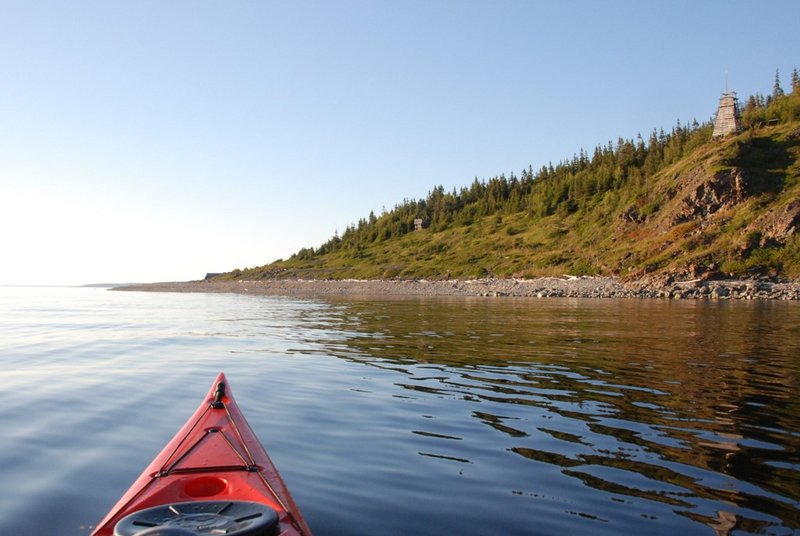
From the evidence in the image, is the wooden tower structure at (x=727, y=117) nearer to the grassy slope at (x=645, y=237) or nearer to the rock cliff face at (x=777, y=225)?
the grassy slope at (x=645, y=237)

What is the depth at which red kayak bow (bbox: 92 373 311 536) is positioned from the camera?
16.4ft

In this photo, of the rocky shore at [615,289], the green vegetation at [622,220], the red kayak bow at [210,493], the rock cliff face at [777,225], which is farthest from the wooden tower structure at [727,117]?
the red kayak bow at [210,493]

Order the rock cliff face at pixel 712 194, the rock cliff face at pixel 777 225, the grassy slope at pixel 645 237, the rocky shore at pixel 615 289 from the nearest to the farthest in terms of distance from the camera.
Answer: the rocky shore at pixel 615 289 < the rock cliff face at pixel 777 225 < the grassy slope at pixel 645 237 < the rock cliff face at pixel 712 194

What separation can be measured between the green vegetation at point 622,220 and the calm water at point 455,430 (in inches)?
2519

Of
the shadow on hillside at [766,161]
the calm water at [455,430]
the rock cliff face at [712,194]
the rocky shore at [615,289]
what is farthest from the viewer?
the rock cliff face at [712,194]

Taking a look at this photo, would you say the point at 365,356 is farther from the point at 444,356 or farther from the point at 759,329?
the point at 759,329

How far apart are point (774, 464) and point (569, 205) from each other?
147 metres

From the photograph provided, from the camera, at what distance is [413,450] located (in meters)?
9.20

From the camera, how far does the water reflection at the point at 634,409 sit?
7.17 m

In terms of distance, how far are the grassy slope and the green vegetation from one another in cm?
27

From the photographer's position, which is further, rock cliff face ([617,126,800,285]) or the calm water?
rock cliff face ([617,126,800,285])

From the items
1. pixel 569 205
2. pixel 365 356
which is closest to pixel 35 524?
pixel 365 356

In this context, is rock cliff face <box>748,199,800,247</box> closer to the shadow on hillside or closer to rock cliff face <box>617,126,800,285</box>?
rock cliff face <box>617,126,800,285</box>

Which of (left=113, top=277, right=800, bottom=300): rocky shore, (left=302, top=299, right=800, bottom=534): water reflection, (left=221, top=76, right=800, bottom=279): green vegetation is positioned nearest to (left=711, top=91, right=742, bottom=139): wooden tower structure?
(left=221, top=76, right=800, bottom=279): green vegetation
